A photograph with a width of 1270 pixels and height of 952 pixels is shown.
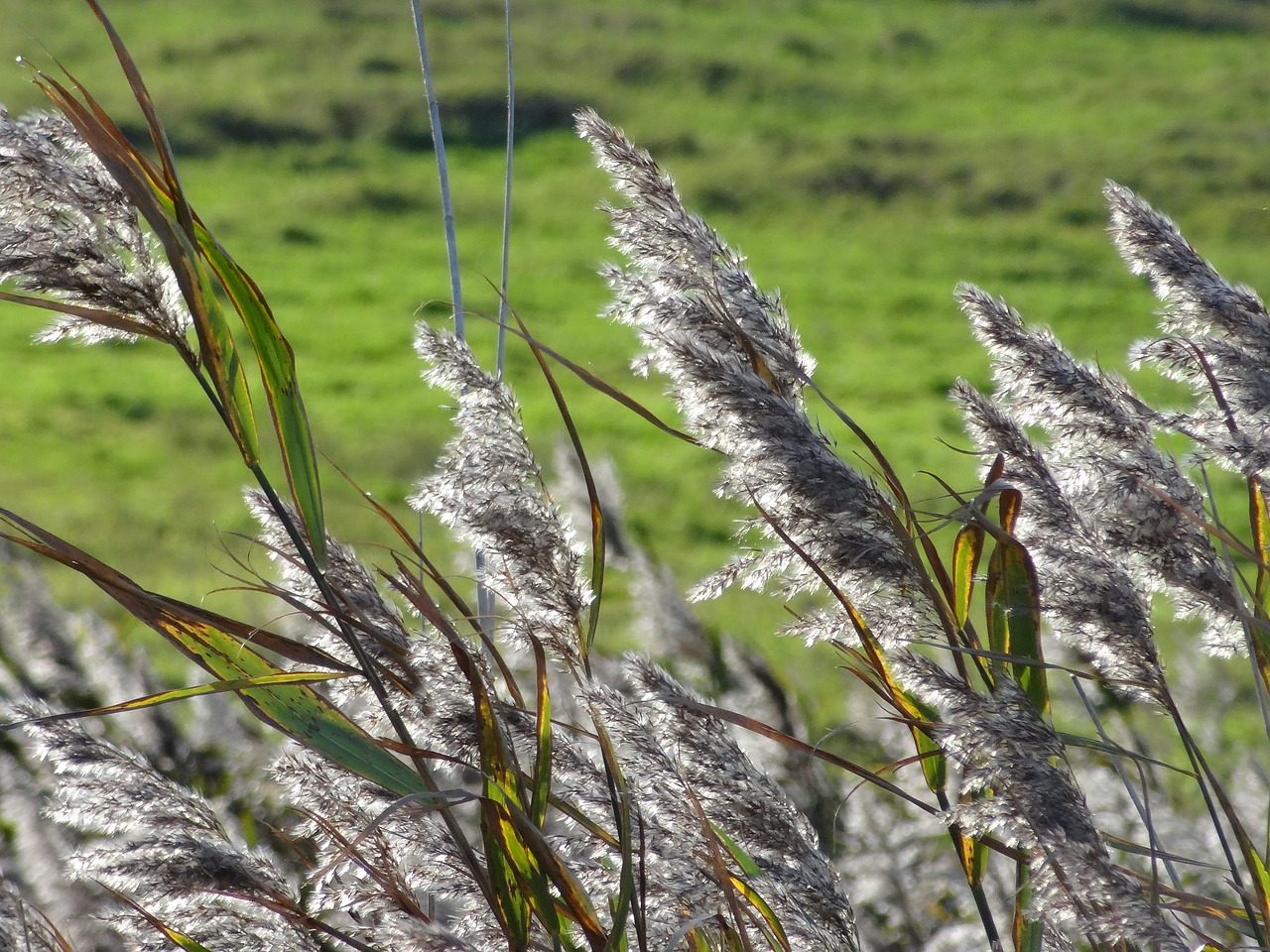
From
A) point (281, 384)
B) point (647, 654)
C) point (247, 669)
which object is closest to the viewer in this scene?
point (281, 384)

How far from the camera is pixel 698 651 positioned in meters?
2.37

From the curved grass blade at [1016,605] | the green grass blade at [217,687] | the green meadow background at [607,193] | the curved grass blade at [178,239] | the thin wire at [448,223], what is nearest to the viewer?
the curved grass blade at [178,239]

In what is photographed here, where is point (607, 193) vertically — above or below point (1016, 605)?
above

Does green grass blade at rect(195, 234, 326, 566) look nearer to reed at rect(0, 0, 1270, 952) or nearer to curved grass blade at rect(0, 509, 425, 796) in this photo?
reed at rect(0, 0, 1270, 952)

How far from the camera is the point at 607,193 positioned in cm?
2150

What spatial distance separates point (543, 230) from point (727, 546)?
1061 centimetres

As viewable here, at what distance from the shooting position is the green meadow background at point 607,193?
12914 millimetres

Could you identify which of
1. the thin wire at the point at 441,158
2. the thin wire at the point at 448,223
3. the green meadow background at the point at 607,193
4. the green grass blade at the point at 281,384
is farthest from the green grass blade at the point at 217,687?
the green meadow background at the point at 607,193

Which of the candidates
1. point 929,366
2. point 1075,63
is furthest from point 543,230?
point 1075,63

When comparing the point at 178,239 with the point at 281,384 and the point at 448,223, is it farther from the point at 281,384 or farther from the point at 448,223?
the point at 448,223

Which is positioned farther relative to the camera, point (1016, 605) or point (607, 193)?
point (607, 193)

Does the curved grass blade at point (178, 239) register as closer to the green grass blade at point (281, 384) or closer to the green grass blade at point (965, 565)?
the green grass blade at point (281, 384)

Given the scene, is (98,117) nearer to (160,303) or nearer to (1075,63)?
(160,303)

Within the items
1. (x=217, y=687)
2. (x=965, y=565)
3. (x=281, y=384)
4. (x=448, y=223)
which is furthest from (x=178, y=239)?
(x=965, y=565)
